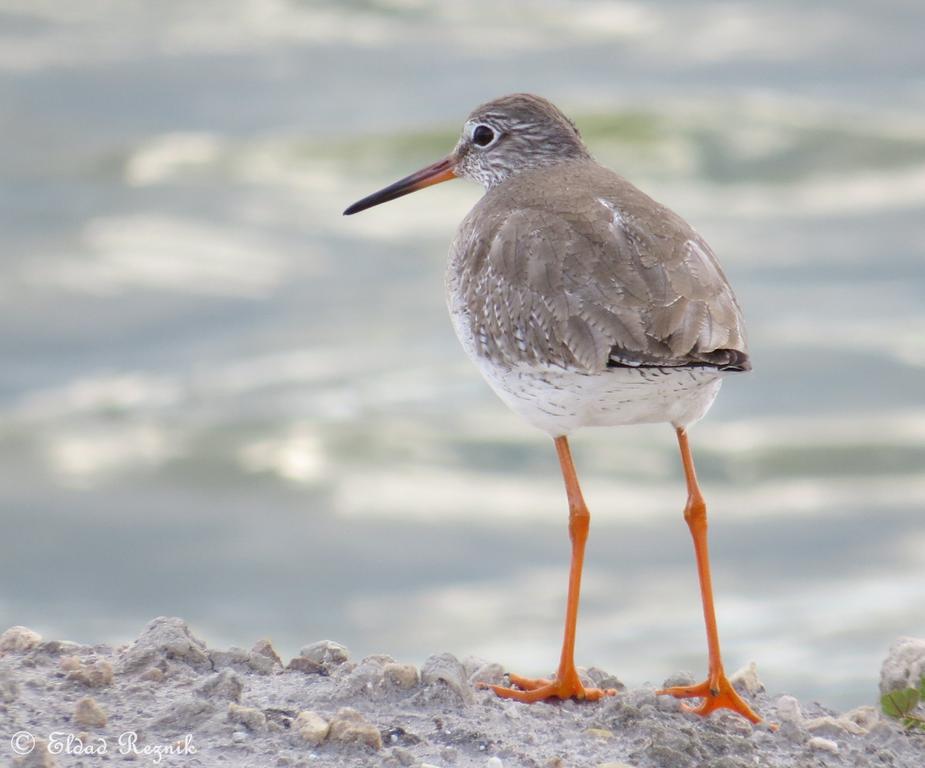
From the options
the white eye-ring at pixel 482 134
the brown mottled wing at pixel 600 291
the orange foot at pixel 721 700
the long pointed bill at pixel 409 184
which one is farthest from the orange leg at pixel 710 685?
the long pointed bill at pixel 409 184

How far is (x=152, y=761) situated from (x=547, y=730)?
1.54 metres

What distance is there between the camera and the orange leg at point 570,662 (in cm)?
670

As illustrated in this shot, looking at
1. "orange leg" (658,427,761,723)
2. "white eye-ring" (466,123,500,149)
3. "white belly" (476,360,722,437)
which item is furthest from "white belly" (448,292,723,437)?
"white eye-ring" (466,123,500,149)

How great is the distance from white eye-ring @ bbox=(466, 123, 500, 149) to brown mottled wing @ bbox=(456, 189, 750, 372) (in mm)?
1360

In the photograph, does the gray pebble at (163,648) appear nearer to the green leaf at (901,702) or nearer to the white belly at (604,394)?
the white belly at (604,394)

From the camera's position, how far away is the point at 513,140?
863 centimetres

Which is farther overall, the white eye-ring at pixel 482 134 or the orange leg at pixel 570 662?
the white eye-ring at pixel 482 134

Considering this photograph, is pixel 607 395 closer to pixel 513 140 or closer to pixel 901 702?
pixel 901 702

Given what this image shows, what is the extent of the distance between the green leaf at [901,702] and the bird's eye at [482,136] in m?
3.71

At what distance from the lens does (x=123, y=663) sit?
6.31 metres

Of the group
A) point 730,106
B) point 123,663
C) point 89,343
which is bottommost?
point 123,663

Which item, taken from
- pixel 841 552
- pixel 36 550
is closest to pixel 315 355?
pixel 36 550

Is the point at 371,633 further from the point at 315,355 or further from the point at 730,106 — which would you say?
the point at 730,106

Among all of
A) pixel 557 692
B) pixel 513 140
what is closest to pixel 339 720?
pixel 557 692
